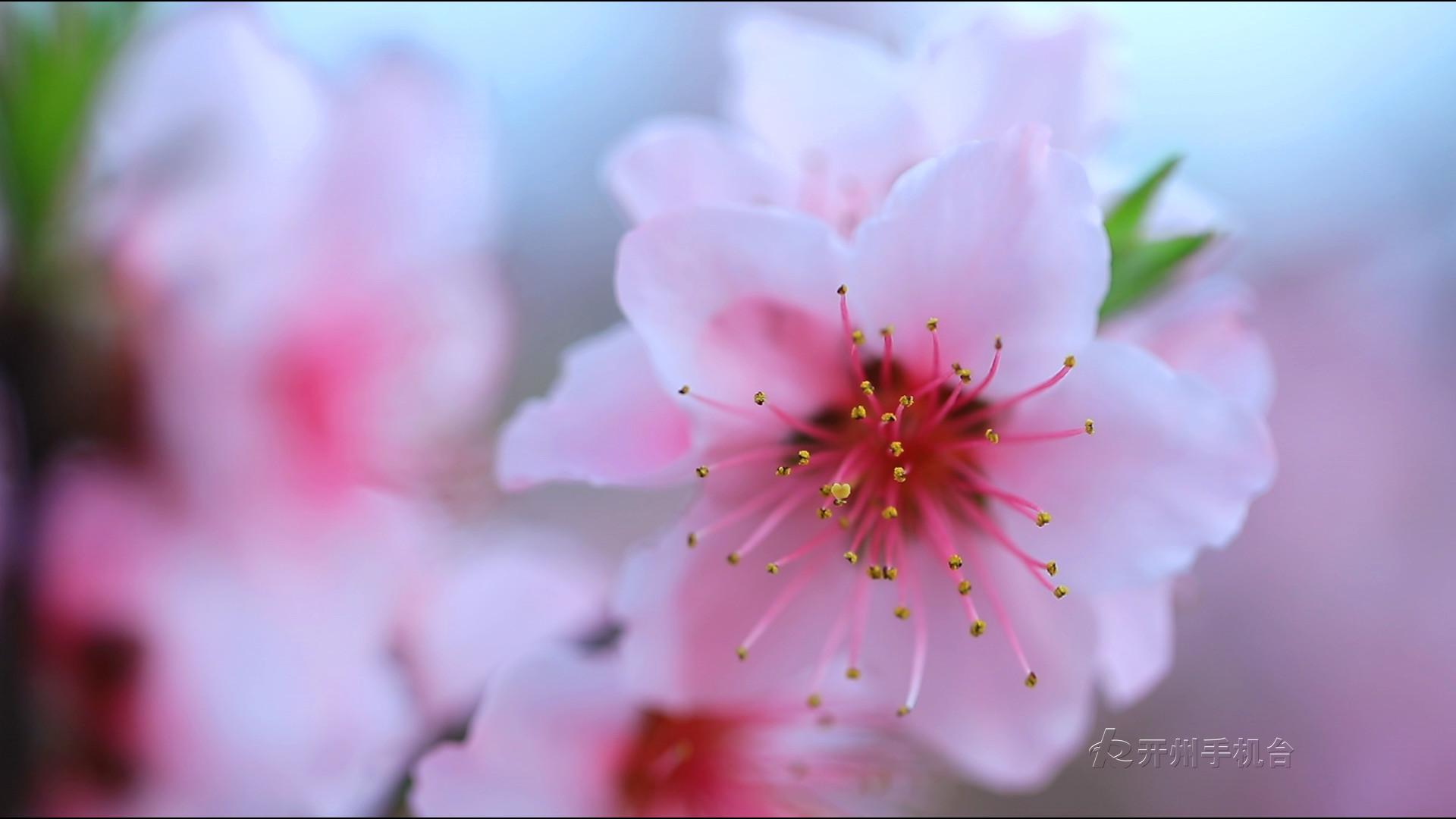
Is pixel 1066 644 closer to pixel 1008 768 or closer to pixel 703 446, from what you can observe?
pixel 1008 768

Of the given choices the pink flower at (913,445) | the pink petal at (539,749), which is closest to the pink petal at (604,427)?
the pink flower at (913,445)

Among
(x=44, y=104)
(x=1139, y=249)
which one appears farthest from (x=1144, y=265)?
(x=44, y=104)

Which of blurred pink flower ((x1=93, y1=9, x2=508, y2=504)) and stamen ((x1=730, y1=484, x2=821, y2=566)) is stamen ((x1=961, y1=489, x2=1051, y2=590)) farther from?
blurred pink flower ((x1=93, y1=9, x2=508, y2=504))

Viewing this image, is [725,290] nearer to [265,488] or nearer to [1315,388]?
[265,488]

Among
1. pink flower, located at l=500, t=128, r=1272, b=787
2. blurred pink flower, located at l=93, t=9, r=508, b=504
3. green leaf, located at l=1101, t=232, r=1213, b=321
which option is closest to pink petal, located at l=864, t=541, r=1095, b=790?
pink flower, located at l=500, t=128, r=1272, b=787

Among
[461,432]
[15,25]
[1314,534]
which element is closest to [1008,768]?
[461,432]

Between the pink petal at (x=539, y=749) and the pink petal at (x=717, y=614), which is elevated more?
the pink petal at (x=717, y=614)

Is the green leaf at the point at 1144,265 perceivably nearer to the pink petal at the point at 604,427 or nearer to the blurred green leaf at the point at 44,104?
the pink petal at the point at 604,427
